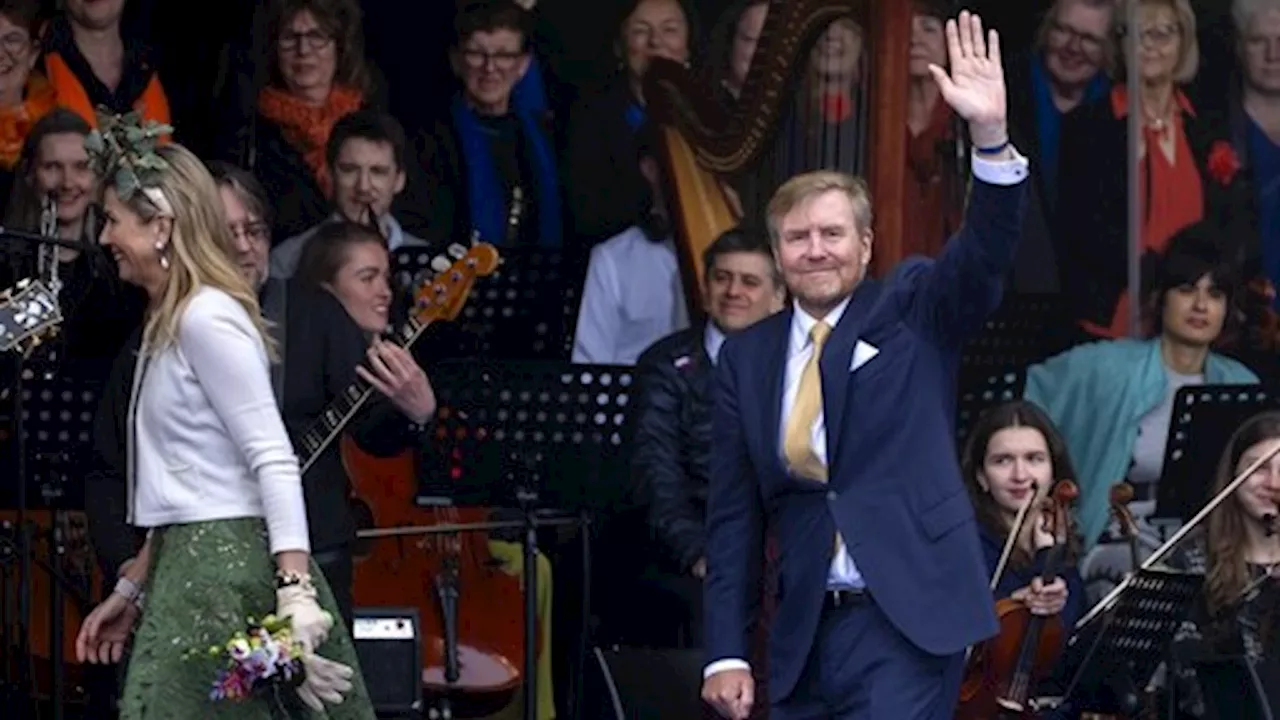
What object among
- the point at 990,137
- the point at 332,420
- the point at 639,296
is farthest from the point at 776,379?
the point at 639,296

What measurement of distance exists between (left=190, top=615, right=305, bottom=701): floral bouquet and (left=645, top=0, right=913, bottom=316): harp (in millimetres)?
2497

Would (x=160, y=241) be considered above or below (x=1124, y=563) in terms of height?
above

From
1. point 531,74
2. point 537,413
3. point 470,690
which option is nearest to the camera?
point 537,413

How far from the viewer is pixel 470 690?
1012 centimetres

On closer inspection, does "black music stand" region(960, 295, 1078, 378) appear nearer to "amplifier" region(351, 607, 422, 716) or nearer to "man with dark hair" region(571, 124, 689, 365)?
"man with dark hair" region(571, 124, 689, 365)

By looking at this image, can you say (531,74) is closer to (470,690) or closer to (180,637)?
(470,690)

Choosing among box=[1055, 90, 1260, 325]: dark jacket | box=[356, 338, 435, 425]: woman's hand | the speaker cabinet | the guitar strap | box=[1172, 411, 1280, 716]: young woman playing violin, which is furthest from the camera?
box=[1055, 90, 1260, 325]: dark jacket


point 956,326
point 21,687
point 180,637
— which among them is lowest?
point 21,687

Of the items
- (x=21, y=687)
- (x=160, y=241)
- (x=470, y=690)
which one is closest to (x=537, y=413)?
(x=470, y=690)

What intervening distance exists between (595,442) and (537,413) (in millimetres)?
195

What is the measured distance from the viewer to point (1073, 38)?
11359 millimetres

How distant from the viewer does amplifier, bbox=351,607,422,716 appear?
959 cm

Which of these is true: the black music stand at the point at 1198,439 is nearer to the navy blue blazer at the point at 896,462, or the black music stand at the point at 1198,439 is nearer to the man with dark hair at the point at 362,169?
the man with dark hair at the point at 362,169

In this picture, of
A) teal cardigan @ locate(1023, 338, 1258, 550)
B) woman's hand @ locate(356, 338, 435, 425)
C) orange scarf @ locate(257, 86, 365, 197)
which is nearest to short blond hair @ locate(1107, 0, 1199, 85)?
teal cardigan @ locate(1023, 338, 1258, 550)
